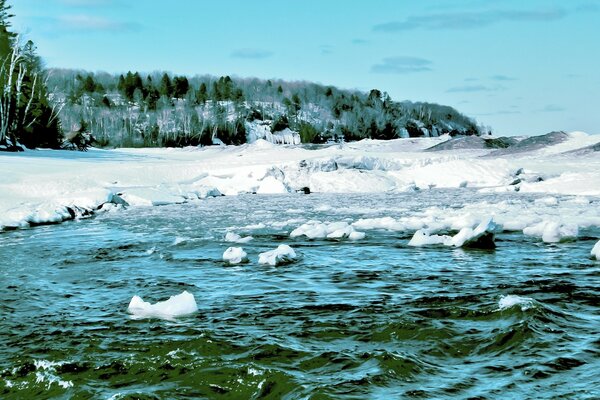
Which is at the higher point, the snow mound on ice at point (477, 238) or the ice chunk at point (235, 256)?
the snow mound on ice at point (477, 238)

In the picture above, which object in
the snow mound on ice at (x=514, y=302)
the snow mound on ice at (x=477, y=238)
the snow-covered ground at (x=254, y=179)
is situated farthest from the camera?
the snow-covered ground at (x=254, y=179)

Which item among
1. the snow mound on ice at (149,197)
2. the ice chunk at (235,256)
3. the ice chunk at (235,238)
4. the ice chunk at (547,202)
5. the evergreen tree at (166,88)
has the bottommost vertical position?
the snow mound on ice at (149,197)

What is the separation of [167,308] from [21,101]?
38172 mm

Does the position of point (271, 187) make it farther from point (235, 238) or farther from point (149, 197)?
point (235, 238)

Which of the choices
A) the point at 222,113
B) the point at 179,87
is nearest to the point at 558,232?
the point at 222,113

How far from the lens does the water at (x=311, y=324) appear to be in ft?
14.8

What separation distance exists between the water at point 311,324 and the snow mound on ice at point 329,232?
2.05 ft

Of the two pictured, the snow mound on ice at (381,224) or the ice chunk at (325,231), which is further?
the snow mound on ice at (381,224)

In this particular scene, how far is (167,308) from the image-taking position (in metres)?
6.32

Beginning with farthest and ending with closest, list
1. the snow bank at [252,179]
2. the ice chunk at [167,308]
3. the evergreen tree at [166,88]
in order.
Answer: the evergreen tree at [166,88] → the snow bank at [252,179] → the ice chunk at [167,308]

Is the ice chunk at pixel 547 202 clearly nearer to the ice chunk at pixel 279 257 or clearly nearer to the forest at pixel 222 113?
the ice chunk at pixel 279 257

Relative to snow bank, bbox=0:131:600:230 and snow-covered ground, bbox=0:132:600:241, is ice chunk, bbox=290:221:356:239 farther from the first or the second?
snow bank, bbox=0:131:600:230

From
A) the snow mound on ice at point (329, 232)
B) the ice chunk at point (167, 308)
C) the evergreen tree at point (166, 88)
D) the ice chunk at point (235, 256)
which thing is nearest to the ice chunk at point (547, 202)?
the snow mound on ice at point (329, 232)

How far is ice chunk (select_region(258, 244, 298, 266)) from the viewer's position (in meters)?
8.93
